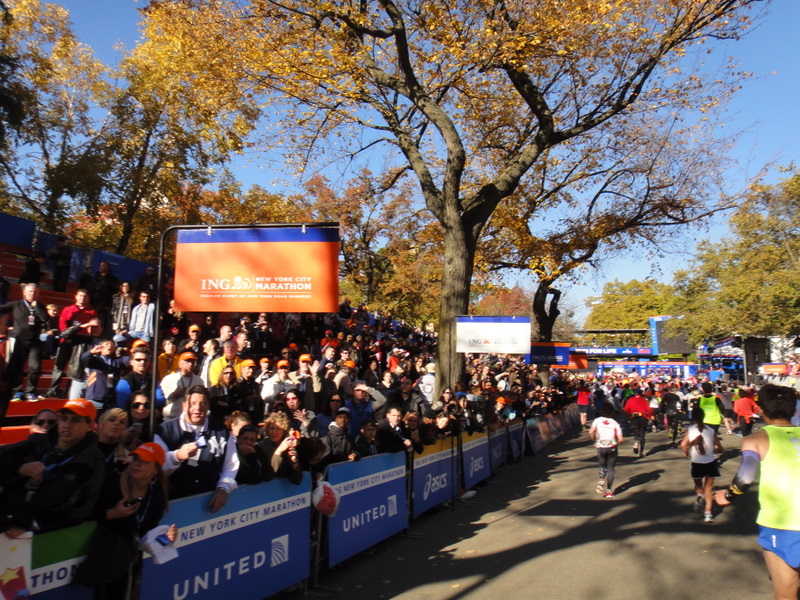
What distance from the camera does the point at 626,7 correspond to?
1453 cm

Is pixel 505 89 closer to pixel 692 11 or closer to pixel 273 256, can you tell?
pixel 692 11

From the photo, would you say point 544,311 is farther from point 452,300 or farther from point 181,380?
point 181,380

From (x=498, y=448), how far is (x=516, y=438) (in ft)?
7.48

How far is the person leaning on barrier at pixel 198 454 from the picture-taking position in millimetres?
5340

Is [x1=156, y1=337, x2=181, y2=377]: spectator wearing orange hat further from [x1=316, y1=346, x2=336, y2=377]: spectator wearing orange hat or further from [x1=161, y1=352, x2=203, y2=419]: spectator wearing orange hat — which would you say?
[x1=316, y1=346, x2=336, y2=377]: spectator wearing orange hat

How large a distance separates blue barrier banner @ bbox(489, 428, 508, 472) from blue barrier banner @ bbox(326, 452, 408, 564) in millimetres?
5693

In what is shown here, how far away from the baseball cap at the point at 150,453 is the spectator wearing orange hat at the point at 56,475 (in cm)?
24

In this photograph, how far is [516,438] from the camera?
17234mm

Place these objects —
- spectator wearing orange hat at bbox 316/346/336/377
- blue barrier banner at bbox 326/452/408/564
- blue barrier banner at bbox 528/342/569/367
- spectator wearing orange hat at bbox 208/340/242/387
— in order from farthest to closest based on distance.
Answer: blue barrier banner at bbox 528/342/569/367, spectator wearing orange hat at bbox 316/346/336/377, spectator wearing orange hat at bbox 208/340/242/387, blue barrier banner at bbox 326/452/408/564

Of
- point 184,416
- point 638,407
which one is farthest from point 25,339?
point 638,407

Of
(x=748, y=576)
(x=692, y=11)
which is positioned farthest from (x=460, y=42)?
(x=748, y=576)

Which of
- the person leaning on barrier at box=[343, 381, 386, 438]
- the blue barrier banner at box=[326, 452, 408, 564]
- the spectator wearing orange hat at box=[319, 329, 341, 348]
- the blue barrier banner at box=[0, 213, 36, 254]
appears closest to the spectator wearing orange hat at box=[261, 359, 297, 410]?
the person leaning on barrier at box=[343, 381, 386, 438]

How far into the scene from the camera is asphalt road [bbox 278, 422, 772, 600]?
21.0 feet

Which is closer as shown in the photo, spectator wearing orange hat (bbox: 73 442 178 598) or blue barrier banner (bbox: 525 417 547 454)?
spectator wearing orange hat (bbox: 73 442 178 598)
